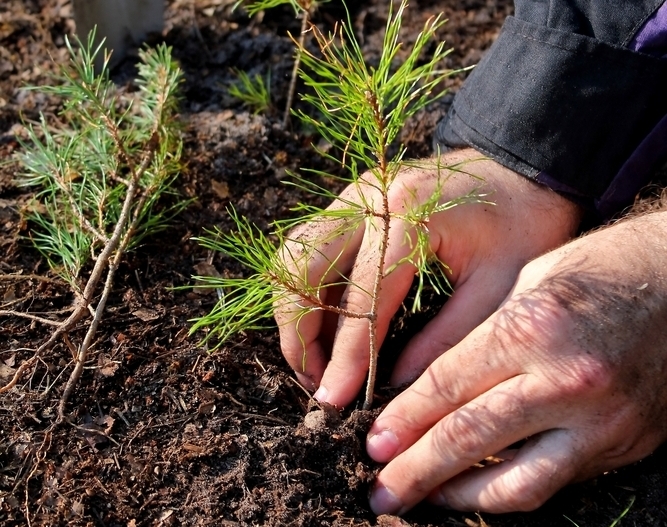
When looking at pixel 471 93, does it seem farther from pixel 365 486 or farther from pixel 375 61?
pixel 365 486

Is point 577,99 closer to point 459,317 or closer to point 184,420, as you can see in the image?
point 459,317

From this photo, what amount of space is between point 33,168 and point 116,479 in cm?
82

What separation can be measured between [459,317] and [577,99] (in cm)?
53

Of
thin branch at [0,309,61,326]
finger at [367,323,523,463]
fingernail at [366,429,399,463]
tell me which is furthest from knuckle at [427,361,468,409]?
thin branch at [0,309,61,326]

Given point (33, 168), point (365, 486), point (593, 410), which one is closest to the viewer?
point (593, 410)

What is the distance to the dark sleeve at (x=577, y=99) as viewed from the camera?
148cm

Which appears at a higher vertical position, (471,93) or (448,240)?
(471,93)

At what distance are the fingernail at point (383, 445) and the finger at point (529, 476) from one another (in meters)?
0.15

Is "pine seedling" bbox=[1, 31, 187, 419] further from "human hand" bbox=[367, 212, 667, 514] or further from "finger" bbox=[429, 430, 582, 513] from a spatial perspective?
"finger" bbox=[429, 430, 582, 513]

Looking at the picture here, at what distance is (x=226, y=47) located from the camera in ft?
7.46

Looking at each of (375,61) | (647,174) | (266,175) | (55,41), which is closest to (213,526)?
(266,175)

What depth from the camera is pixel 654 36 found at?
4.84 feet

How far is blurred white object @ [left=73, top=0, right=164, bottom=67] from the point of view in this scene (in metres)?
2.13

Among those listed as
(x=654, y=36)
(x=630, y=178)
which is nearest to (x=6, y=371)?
(x=630, y=178)
